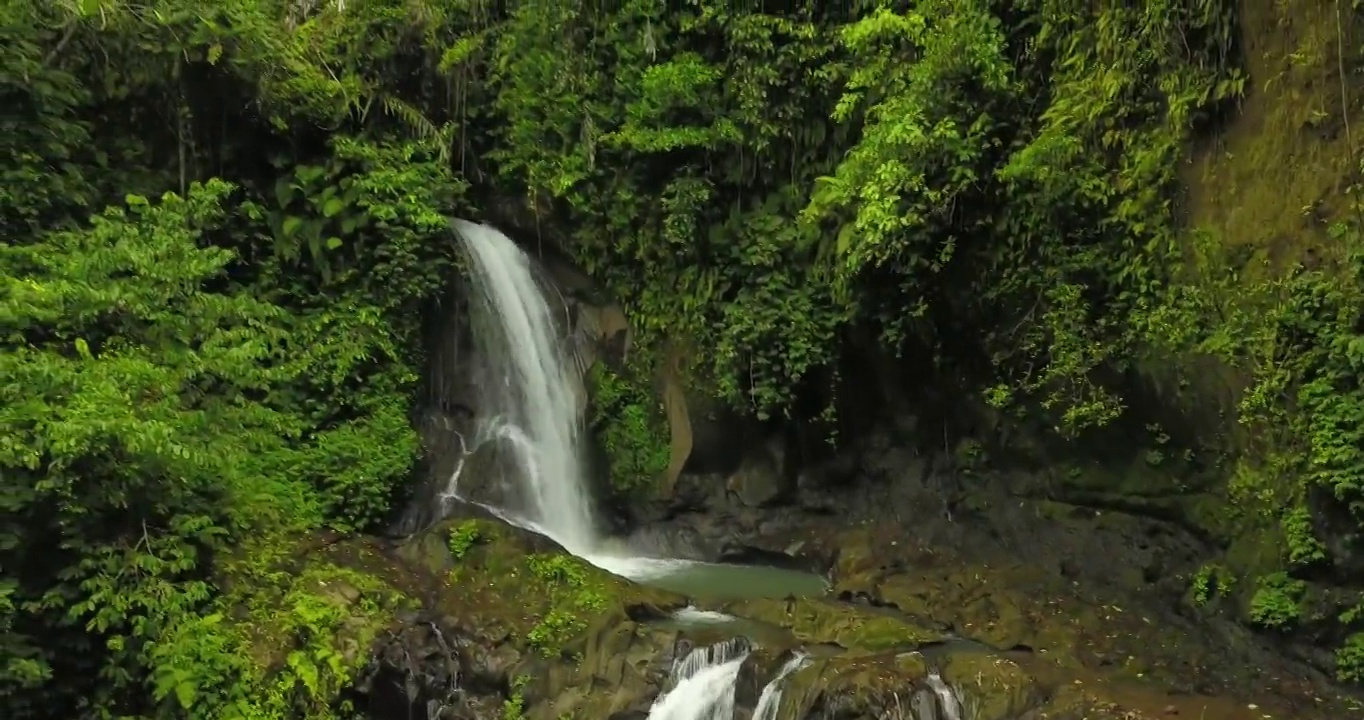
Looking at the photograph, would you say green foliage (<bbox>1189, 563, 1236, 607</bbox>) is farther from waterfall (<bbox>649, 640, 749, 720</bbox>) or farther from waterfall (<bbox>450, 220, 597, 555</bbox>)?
waterfall (<bbox>450, 220, 597, 555</bbox>)

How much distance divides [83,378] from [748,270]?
21.2 ft

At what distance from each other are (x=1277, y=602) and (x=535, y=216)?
9292mm

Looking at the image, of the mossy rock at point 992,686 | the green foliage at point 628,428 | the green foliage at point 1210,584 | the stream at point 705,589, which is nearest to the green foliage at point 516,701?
the stream at point 705,589

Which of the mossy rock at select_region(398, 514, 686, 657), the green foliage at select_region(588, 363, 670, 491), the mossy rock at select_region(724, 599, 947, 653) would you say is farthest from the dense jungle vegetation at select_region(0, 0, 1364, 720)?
the mossy rock at select_region(724, 599, 947, 653)

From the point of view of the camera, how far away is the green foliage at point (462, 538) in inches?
358

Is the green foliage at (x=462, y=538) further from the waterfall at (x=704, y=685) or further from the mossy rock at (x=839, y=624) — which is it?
the waterfall at (x=704, y=685)

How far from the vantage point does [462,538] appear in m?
9.17

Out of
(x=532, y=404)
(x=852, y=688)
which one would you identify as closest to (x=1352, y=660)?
(x=852, y=688)

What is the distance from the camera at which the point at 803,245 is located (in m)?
10.2

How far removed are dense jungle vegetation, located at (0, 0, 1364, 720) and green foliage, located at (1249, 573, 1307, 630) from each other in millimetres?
23

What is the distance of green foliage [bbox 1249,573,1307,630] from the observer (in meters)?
6.99

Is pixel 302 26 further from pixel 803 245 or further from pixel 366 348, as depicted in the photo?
pixel 803 245

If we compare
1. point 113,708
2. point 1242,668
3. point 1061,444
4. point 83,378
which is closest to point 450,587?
point 113,708

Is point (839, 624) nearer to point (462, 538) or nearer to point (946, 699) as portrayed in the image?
point (946, 699)
